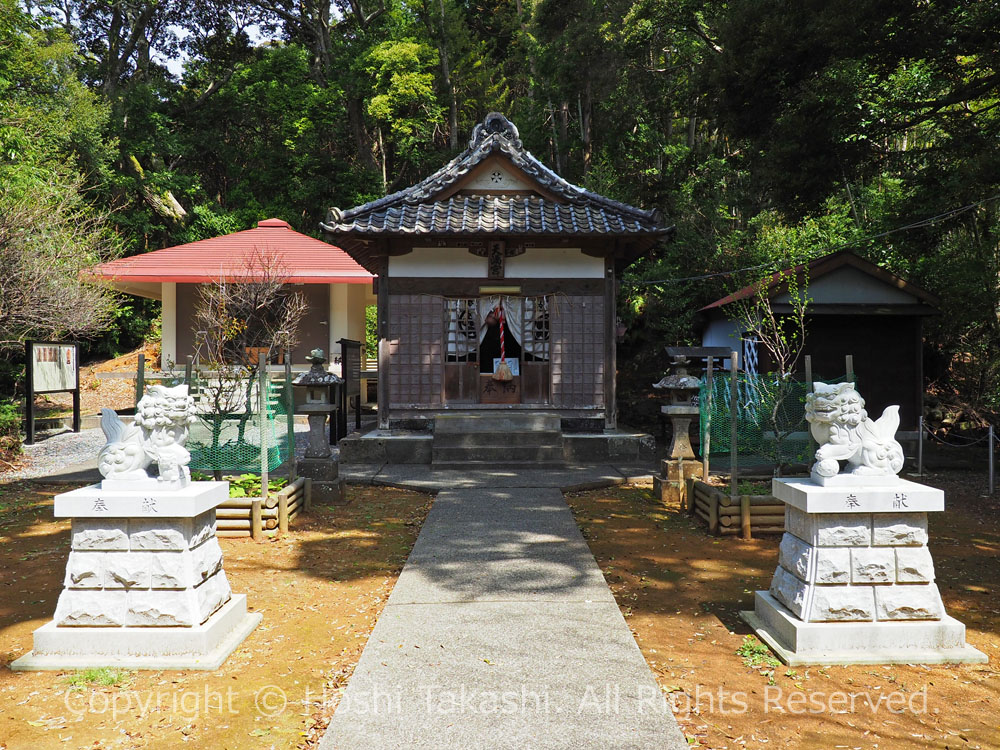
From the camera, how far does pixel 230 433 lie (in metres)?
7.92

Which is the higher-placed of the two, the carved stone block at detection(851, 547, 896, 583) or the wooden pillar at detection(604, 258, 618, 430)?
the wooden pillar at detection(604, 258, 618, 430)

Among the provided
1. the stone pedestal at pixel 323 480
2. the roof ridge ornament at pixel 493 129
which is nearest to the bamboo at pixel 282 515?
the stone pedestal at pixel 323 480

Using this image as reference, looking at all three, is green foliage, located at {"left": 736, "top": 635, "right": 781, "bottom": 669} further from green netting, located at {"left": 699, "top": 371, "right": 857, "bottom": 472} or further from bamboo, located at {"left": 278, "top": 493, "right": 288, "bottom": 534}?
bamboo, located at {"left": 278, "top": 493, "right": 288, "bottom": 534}

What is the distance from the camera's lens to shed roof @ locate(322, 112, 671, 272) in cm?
1170

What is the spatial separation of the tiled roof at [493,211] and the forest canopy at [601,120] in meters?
2.67

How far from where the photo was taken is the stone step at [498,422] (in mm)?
11836

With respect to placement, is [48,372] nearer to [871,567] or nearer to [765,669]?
[765,669]

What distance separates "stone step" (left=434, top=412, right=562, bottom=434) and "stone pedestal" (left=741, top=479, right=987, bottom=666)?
7781mm

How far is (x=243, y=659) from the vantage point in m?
4.07

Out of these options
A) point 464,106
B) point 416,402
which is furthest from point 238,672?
point 464,106

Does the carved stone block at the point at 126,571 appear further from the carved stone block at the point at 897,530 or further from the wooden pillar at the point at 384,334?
the wooden pillar at the point at 384,334

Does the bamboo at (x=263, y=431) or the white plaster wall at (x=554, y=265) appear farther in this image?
the white plaster wall at (x=554, y=265)

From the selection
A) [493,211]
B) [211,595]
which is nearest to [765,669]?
[211,595]

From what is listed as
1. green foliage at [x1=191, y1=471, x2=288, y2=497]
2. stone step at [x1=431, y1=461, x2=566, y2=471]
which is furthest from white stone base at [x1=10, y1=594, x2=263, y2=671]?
stone step at [x1=431, y1=461, x2=566, y2=471]
